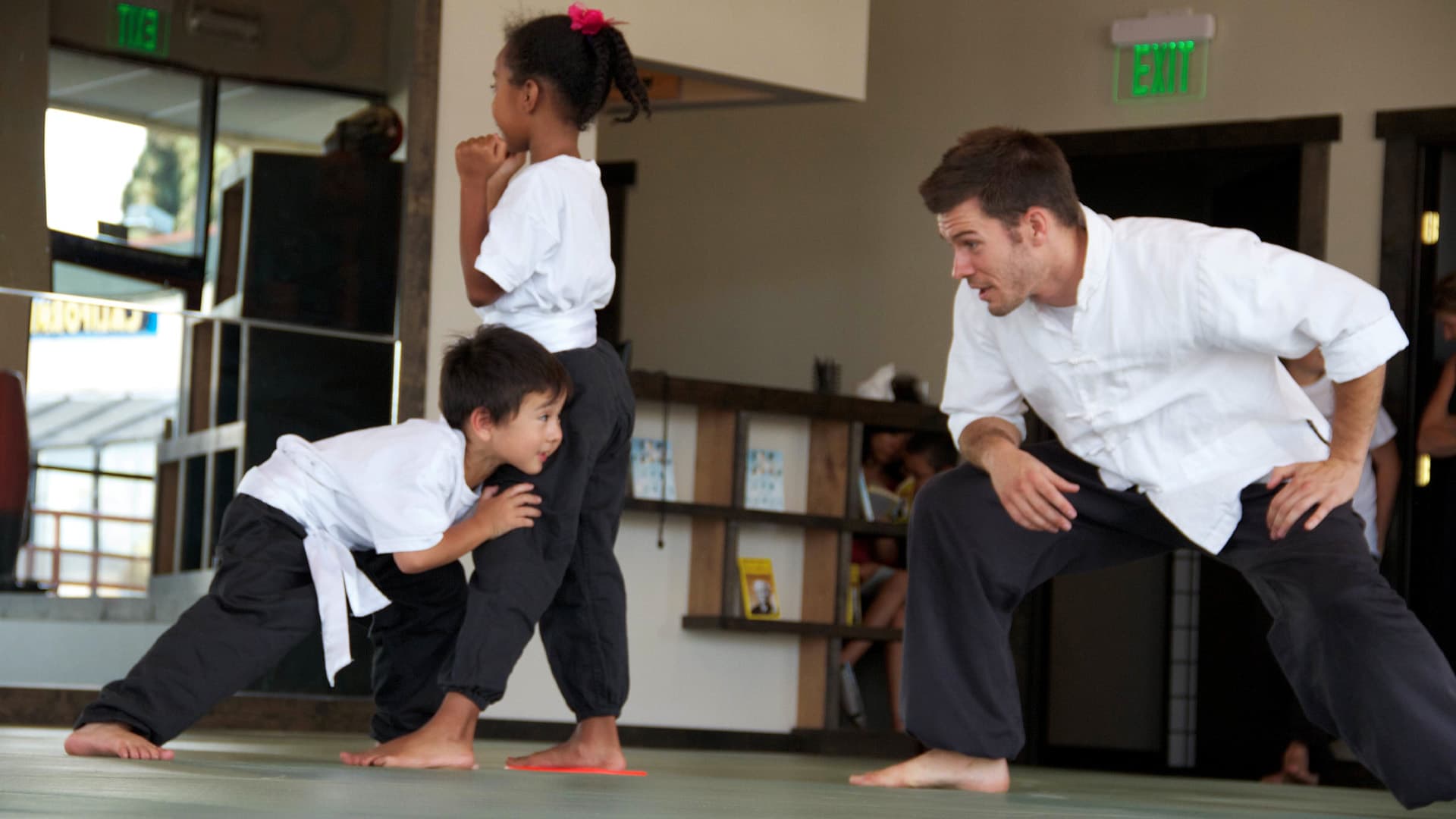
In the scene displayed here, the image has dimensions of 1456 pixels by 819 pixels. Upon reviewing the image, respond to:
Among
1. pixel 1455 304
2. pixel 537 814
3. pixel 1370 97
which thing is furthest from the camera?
pixel 1370 97

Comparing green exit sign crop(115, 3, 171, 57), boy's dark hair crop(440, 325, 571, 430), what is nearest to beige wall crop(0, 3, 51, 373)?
green exit sign crop(115, 3, 171, 57)

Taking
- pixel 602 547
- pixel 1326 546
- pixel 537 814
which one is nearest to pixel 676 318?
pixel 602 547

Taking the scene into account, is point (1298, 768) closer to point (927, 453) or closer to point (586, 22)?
point (927, 453)

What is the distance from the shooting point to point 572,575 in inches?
108

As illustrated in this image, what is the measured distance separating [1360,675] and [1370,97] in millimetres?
3855

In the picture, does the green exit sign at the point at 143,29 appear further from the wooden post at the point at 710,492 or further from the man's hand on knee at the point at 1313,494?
the man's hand on knee at the point at 1313,494

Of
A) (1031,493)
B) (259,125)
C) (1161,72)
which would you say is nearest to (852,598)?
(1161,72)

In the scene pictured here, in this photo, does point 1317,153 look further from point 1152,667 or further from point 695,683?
point 695,683

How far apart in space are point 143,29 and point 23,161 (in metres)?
0.43

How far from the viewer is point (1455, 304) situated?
4.85 m

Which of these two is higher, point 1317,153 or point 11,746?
point 1317,153

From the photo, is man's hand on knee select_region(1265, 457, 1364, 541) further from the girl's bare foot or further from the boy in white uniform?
the girl's bare foot

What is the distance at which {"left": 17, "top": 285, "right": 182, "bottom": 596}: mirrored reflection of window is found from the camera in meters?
3.91

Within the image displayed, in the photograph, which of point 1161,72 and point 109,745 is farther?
point 1161,72
